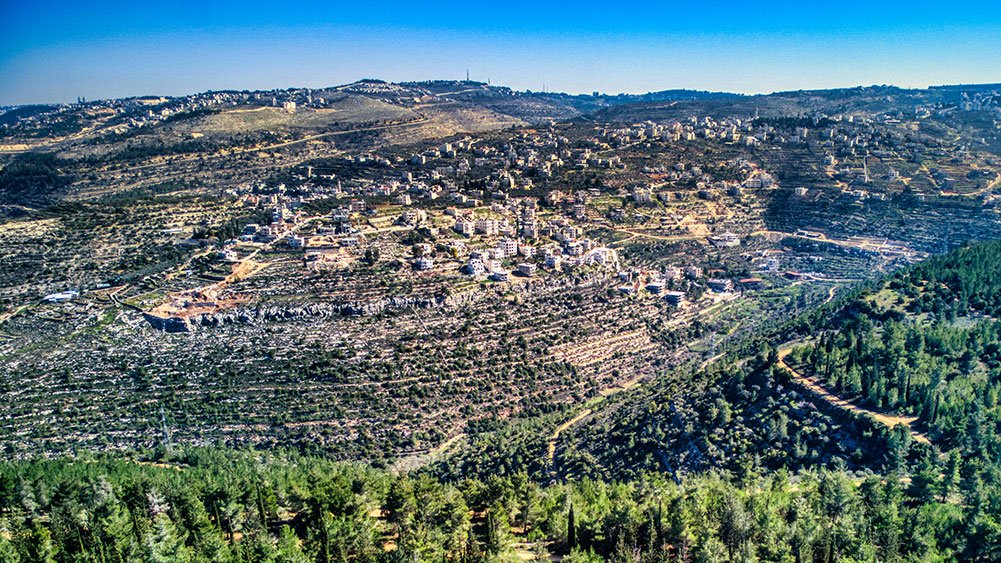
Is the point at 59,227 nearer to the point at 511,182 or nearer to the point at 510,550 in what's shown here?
the point at 511,182

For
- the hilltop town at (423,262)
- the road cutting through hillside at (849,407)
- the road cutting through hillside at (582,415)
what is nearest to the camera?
the road cutting through hillside at (849,407)

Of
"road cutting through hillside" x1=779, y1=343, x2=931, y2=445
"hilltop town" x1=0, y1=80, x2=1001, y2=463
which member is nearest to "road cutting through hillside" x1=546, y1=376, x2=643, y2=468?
"hilltop town" x1=0, y1=80, x2=1001, y2=463

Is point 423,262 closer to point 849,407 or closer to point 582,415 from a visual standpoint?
point 582,415

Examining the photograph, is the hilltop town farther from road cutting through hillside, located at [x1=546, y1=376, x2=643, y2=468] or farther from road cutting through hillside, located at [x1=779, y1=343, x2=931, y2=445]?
road cutting through hillside, located at [x1=779, y1=343, x2=931, y2=445]

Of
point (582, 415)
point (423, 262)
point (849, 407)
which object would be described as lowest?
point (582, 415)

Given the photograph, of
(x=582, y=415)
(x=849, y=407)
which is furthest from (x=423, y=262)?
(x=849, y=407)

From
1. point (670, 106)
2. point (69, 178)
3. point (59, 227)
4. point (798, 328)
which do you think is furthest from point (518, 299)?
point (670, 106)

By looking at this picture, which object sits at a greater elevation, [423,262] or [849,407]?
[423,262]

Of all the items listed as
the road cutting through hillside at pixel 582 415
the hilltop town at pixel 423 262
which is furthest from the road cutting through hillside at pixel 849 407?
the hilltop town at pixel 423 262

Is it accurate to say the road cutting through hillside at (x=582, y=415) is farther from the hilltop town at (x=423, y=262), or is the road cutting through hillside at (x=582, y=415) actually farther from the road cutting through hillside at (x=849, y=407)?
the road cutting through hillside at (x=849, y=407)
